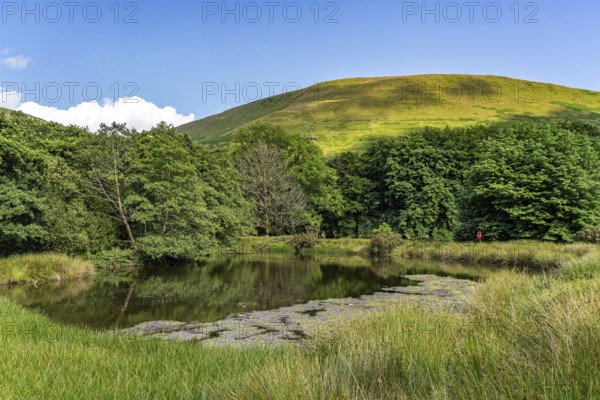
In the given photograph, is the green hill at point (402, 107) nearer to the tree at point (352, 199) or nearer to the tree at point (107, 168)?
the tree at point (352, 199)

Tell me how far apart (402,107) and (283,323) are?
118 m

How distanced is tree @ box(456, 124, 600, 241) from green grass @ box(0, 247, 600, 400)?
28600 mm

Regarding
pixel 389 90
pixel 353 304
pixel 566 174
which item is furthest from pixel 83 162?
pixel 389 90

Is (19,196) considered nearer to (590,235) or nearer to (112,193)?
(112,193)

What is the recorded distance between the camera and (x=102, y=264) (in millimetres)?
26609

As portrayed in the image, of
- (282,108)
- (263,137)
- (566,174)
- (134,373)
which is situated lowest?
(134,373)

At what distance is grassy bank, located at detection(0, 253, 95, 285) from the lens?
20062 mm

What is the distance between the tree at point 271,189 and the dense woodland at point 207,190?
173 millimetres

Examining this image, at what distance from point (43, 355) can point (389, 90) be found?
5538 inches

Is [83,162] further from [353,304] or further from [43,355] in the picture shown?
[43,355]

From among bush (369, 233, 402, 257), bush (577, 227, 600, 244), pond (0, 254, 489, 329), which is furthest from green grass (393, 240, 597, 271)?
pond (0, 254, 489, 329)

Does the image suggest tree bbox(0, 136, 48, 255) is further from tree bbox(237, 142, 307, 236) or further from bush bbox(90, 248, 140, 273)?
tree bbox(237, 142, 307, 236)

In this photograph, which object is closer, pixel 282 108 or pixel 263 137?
pixel 263 137

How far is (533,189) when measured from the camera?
33312mm
